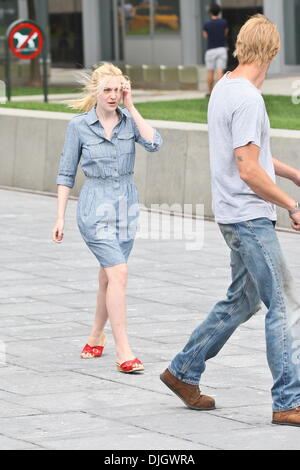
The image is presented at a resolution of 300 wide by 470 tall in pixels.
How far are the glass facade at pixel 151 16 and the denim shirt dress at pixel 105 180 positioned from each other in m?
28.3

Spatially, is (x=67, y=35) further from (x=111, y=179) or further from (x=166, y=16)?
(x=111, y=179)

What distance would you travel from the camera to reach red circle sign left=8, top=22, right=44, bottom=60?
2123cm

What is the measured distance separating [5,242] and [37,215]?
1778mm

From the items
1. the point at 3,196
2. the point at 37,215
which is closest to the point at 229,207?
the point at 37,215

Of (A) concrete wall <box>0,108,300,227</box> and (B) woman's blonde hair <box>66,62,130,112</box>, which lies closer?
(B) woman's blonde hair <box>66,62,130,112</box>

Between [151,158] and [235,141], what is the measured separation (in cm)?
831

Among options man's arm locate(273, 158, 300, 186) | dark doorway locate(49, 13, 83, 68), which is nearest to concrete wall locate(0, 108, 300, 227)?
man's arm locate(273, 158, 300, 186)

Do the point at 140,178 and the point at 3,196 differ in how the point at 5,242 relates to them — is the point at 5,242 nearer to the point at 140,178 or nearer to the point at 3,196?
the point at 140,178

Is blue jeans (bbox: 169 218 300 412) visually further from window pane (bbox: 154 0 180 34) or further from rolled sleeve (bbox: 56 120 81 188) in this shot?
window pane (bbox: 154 0 180 34)

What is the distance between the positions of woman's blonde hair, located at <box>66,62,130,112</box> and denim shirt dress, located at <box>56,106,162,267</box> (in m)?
0.08

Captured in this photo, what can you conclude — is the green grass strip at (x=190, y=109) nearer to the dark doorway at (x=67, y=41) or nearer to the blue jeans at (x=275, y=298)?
the blue jeans at (x=275, y=298)

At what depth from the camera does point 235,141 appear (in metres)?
6.16

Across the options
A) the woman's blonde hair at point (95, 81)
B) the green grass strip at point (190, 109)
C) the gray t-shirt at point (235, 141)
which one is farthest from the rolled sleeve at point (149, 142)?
the green grass strip at point (190, 109)

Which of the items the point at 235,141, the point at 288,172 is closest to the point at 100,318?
the point at 288,172
